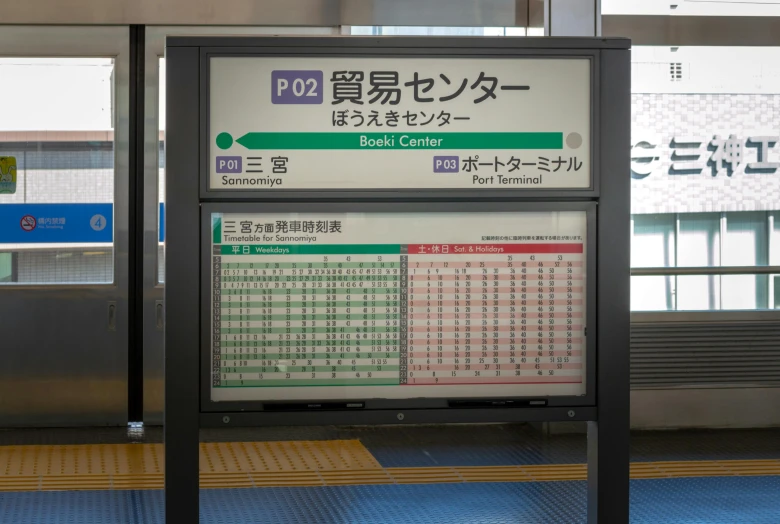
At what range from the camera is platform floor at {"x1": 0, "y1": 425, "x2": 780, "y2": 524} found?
4.07m

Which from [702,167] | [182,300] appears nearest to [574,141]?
[182,300]

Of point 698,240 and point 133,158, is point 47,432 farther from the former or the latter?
point 698,240

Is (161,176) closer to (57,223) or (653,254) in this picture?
(57,223)

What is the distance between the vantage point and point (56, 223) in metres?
5.88

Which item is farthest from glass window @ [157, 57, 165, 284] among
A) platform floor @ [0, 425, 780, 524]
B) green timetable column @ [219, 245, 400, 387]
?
green timetable column @ [219, 245, 400, 387]

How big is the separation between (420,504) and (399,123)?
6.98ft

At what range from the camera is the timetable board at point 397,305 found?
9.43ft

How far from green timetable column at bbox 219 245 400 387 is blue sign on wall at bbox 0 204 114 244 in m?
3.37

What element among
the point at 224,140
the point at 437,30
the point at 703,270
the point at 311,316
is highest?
the point at 437,30

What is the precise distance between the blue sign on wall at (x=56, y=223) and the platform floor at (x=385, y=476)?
1.33 metres

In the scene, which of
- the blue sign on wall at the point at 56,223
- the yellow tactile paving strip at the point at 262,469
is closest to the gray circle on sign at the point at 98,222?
the blue sign on wall at the point at 56,223

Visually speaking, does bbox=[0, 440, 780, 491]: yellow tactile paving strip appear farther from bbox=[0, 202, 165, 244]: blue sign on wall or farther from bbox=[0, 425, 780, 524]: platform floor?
bbox=[0, 202, 165, 244]: blue sign on wall

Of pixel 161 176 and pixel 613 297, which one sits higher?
pixel 161 176

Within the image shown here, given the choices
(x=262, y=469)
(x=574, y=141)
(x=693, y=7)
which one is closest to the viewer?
(x=574, y=141)
